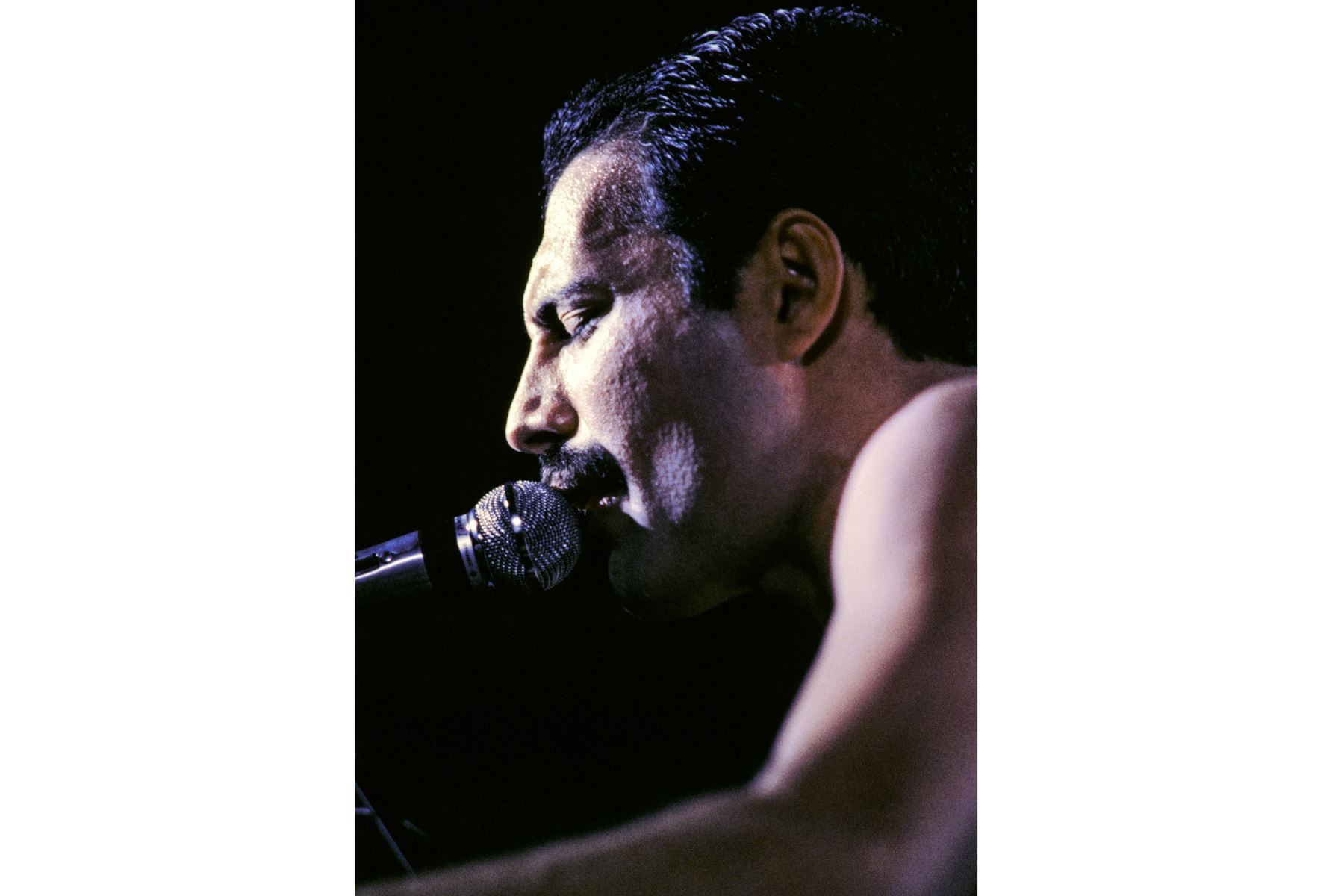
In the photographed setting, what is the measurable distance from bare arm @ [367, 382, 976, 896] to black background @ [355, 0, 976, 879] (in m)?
0.08

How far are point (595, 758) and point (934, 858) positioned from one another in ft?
1.61

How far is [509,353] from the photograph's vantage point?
1827 mm

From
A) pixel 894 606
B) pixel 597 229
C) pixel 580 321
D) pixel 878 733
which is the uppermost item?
pixel 597 229

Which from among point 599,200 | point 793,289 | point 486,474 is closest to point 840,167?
point 793,289

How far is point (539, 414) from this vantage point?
1.79 metres

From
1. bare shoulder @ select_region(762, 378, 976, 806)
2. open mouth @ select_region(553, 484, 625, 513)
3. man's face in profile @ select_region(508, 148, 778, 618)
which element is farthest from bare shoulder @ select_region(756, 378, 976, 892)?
open mouth @ select_region(553, 484, 625, 513)

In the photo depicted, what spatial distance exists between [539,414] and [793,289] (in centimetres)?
42

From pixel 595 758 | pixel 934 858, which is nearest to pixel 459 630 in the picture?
pixel 595 758

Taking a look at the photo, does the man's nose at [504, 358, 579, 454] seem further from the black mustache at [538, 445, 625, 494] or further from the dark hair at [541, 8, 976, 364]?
the dark hair at [541, 8, 976, 364]

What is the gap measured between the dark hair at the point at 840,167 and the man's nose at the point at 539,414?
265 millimetres

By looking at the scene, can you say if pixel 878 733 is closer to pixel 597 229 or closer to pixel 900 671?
pixel 900 671

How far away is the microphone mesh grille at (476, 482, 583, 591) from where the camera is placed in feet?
5.67

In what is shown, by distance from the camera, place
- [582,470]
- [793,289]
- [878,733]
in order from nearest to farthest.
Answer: [878,733] → [793,289] → [582,470]

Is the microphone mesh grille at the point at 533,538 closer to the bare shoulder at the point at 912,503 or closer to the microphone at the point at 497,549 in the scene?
the microphone at the point at 497,549
